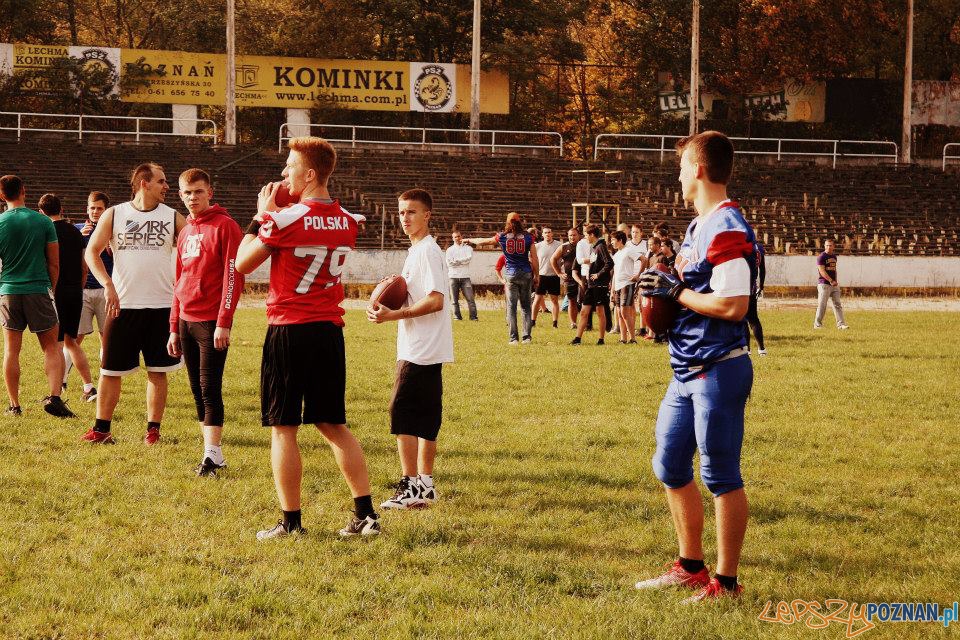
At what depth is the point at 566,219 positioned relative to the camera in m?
32.7

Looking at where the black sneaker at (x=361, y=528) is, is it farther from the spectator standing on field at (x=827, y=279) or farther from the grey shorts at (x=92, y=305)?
the spectator standing on field at (x=827, y=279)

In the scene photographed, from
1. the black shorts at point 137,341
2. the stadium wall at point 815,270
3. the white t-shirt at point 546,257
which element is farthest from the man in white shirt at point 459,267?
the black shorts at point 137,341

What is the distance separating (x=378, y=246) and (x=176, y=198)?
6.78m

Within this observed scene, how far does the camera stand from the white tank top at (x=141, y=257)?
305 inches

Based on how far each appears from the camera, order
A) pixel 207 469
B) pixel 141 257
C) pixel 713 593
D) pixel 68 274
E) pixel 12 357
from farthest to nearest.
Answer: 1. pixel 68 274
2. pixel 12 357
3. pixel 141 257
4. pixel 207 469
5. pixel 713 593

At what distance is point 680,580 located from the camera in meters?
4.83

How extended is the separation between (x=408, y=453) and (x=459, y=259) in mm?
13037

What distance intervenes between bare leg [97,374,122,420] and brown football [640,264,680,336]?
478 centimetres

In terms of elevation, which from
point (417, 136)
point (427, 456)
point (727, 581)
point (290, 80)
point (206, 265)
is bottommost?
point (727, 581)

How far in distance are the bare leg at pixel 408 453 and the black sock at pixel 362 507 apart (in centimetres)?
69

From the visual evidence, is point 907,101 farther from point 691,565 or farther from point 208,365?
point 691,565

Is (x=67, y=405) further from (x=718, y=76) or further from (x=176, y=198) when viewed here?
(x=718, y=76)

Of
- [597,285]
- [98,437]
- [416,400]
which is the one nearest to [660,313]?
[416,400]

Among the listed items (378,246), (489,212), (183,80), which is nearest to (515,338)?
(378,246)
